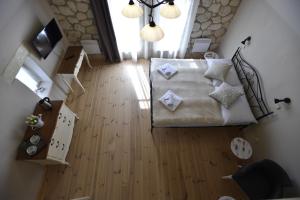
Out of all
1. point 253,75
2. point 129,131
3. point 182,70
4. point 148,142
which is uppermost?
point 182,70

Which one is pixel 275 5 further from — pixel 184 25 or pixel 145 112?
pixel 145 112

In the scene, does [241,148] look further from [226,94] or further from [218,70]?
[218,70]

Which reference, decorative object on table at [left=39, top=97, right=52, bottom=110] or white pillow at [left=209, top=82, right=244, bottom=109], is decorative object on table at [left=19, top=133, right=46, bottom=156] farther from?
white pillow at [left=209, top=82, right=244, bottom=109]

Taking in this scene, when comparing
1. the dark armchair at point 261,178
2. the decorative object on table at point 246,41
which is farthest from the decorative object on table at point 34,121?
the decorative object on table at point 246,41

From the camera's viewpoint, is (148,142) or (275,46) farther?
(148,142)

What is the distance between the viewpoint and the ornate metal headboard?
2914 millimetres

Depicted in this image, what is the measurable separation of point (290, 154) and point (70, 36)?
4293mm

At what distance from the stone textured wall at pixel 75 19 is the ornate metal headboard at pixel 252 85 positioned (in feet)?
9.43

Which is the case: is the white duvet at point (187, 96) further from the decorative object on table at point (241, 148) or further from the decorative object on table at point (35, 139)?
the decorative object on table at point (35, 139)

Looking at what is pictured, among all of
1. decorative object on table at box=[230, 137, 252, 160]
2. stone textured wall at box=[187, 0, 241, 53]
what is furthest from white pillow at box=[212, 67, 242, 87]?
stone textured wall at box=[187, 0, 241, 53]

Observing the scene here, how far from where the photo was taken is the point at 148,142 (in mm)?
3207

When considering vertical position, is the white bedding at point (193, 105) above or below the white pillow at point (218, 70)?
below

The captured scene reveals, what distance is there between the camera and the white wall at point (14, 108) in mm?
2145

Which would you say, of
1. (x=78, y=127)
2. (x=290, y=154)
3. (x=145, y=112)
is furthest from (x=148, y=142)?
(x=290, y=154)
